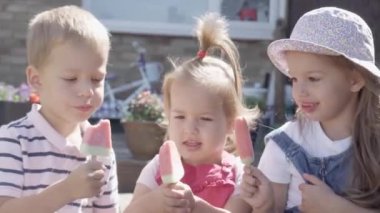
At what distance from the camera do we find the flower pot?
297 inches

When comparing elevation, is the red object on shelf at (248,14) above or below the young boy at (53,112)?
below

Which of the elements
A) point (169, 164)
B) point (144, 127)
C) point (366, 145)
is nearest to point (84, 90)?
point (169, 164)

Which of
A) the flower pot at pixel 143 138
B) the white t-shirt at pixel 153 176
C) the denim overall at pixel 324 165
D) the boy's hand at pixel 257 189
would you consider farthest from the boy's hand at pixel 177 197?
the flower pot at pixel 143 138

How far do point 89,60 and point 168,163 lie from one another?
1.49 ft

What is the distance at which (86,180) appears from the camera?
2.80 meters

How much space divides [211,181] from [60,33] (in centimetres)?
74

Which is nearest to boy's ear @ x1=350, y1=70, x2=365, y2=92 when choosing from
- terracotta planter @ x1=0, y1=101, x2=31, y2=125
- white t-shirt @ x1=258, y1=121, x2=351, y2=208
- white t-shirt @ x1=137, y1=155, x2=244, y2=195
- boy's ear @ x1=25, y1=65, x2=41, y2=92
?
white t-shirt @ x1=258, y1=121, x2=351, y2=208

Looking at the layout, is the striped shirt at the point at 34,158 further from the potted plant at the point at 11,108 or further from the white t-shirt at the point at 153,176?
the potted plant at the point at 11,108

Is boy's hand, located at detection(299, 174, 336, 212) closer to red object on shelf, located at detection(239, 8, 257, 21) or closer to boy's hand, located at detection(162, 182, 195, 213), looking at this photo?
boy's hand, located at detection(162, 182, 195, 213)

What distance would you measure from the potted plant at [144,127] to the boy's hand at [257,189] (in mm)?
4432

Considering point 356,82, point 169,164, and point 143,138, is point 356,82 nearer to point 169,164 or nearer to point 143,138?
point 169,164

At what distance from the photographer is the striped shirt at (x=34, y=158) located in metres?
3.00

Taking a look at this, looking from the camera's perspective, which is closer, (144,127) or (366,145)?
(366,145)

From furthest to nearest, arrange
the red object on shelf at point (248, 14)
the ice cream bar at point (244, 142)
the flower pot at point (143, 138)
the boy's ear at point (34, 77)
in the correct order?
the red object on shelf at point (248, 14), the flower pot at point (143, 138), the boy's ear at point (34, 77), the ice cream bar at point (244, 142)
